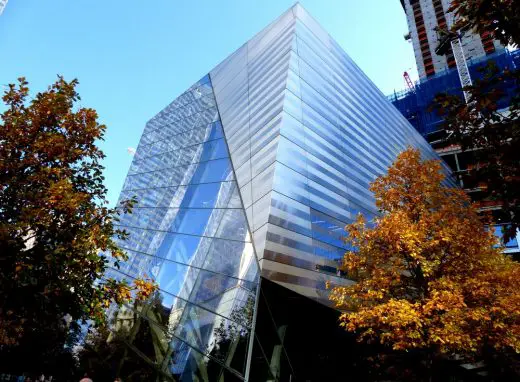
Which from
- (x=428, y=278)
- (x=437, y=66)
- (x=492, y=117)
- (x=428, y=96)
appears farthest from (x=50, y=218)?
(x=437, y=66)

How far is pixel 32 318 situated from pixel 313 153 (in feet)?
38.3

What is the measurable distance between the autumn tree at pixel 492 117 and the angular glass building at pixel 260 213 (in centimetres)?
712

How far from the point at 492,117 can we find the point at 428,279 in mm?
7821

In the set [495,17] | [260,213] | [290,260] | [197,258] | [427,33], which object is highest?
[427,33]

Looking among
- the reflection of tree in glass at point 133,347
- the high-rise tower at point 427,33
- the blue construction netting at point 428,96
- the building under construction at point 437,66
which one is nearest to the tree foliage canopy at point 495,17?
the reflection of tree in glass at point 133,347

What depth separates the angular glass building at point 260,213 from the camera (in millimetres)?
11305

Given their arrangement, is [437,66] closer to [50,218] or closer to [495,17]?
[495,17]

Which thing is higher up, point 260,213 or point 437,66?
point 437,66

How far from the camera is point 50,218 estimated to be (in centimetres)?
765

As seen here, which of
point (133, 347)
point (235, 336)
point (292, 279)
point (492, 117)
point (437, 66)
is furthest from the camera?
point (437, 66)

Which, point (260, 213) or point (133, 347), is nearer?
point (260, 213)

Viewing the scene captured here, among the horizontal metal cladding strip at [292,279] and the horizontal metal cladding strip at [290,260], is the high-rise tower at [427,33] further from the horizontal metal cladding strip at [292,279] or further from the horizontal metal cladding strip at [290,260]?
the horizontal metal cladding strip at [292,279]

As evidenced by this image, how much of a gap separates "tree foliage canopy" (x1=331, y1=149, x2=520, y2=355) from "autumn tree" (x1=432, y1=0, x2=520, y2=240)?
18.1 feet

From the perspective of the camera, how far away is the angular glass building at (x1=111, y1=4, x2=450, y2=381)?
37.1 ft
